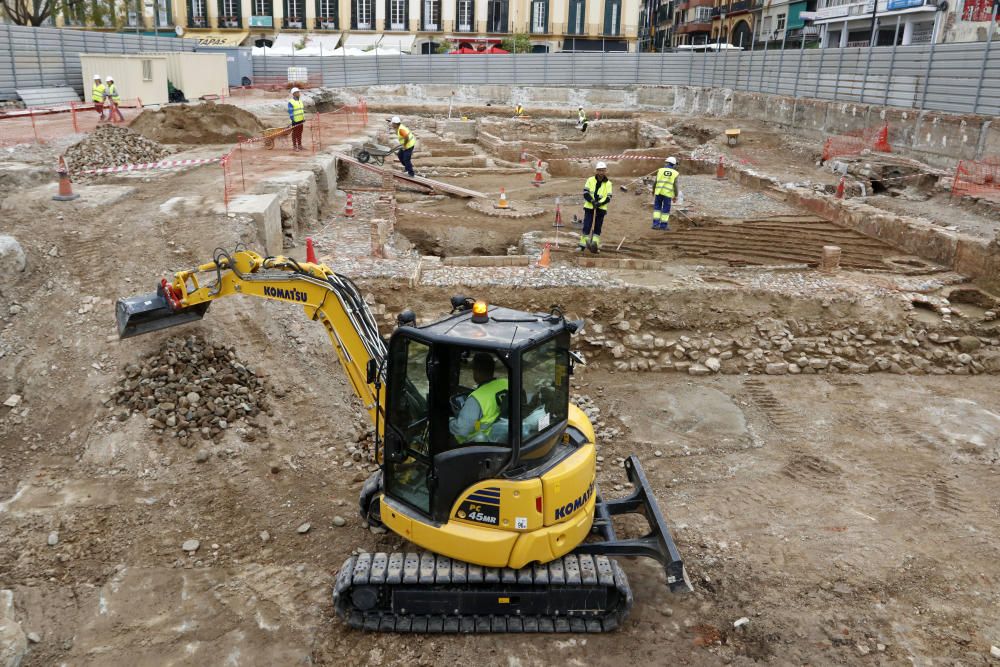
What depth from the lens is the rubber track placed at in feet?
17.0

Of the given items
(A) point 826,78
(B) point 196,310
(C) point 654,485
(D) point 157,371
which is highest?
(A) point 826,78

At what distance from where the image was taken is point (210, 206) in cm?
1163

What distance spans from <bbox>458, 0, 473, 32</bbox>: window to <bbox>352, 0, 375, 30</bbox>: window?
568cm

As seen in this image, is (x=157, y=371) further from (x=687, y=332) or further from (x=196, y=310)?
(x=687, y=332)

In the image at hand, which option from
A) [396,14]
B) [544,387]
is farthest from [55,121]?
[396,14]

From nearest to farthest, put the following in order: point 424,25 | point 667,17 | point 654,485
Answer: point 654,485
point 424,25
point 667,17

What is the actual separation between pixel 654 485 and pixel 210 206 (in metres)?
8.07

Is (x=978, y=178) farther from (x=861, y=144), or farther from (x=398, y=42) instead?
(x=398, y=42)

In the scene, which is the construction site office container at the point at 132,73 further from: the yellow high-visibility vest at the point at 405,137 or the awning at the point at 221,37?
the awning at the point at 221,37

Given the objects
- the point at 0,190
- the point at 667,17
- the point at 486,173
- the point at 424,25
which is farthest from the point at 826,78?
the point at 667,17

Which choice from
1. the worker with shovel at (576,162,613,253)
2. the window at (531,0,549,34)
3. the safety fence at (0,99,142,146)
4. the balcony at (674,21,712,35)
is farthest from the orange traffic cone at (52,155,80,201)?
the balcony at (674,21,712,35)

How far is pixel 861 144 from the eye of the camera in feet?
68.0

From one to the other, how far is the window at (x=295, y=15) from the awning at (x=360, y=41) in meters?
2.93

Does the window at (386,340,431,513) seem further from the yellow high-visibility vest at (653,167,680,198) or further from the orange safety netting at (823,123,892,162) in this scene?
the orange safety netting at (823,123,892,162)
